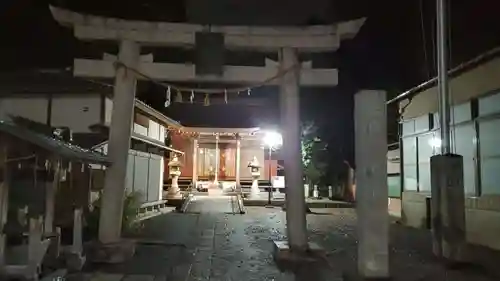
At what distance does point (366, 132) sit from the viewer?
21.8 ft

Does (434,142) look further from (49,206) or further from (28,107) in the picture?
(28,107)

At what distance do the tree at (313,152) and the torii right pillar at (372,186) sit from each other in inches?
825

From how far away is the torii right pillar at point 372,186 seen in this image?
644 centimetres

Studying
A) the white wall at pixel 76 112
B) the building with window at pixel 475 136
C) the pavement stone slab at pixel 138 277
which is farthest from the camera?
the white wall at pixel 76 112

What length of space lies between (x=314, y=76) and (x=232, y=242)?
456 centimetres

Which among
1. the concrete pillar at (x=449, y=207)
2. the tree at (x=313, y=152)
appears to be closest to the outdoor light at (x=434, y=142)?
the concrete pillar at (x=449, y=207)

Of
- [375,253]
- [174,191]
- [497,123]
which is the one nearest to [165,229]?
[375,253]

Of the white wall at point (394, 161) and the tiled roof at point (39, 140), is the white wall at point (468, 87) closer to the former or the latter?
the white wall at point (394, 161)

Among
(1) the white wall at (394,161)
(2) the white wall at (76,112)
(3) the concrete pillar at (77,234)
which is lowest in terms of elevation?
(3) the concrete pillar at (77,234)

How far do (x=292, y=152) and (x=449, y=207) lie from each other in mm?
3128

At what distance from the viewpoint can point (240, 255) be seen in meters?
8.93

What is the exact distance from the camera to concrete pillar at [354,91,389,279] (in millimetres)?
6441

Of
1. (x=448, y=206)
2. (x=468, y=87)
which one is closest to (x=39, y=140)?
(x=448, y=206)

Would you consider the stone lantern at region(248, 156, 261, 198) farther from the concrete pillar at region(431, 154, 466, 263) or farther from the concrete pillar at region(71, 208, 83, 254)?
the concrete pillar at region(71, 208, 83, 254)
